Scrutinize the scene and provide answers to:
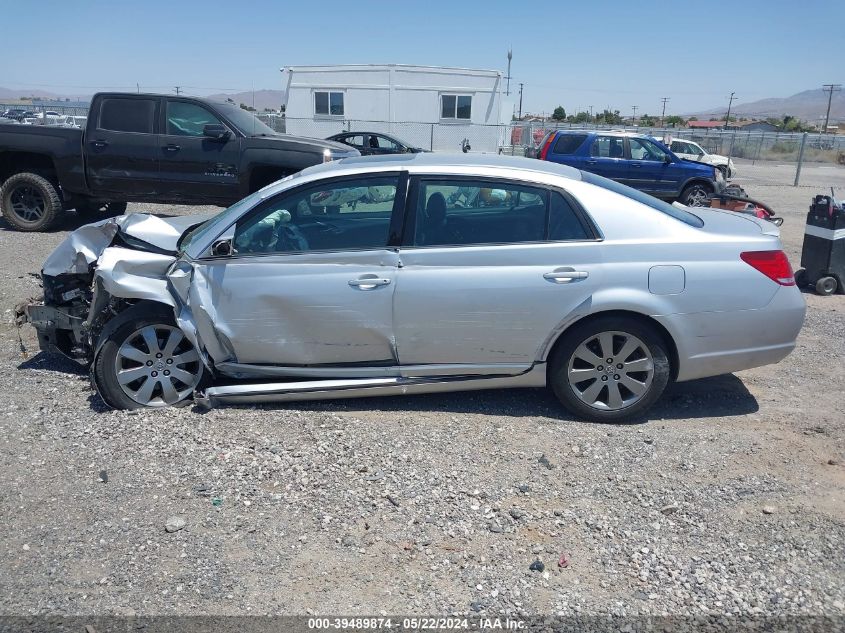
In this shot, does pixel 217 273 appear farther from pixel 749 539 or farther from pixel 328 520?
pixel 749 539

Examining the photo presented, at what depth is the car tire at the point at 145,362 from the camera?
4.66 meters

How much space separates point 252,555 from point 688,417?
2967 millimetres

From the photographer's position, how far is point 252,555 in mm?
3375

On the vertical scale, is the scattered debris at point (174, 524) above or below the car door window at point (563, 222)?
below

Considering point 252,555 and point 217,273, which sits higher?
point 217,273

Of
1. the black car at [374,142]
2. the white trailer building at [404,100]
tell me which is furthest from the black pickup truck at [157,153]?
the white trailer building at [404,100]

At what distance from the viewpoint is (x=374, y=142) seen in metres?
22.5

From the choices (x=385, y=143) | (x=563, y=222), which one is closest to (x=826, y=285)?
(x=563, y=222)

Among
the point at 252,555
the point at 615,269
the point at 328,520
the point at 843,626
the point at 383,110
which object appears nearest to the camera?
the point at 843,626

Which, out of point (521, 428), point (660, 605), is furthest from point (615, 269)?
point (660, 605)

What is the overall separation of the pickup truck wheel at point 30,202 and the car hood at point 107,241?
6477 millimetres

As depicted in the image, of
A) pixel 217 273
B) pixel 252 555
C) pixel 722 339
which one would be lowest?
pixel 252 555

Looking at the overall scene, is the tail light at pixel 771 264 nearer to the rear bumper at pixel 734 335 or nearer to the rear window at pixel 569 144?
the rear bumper at pixel 734 335

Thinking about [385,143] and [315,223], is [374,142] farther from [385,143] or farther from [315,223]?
[315,223]
